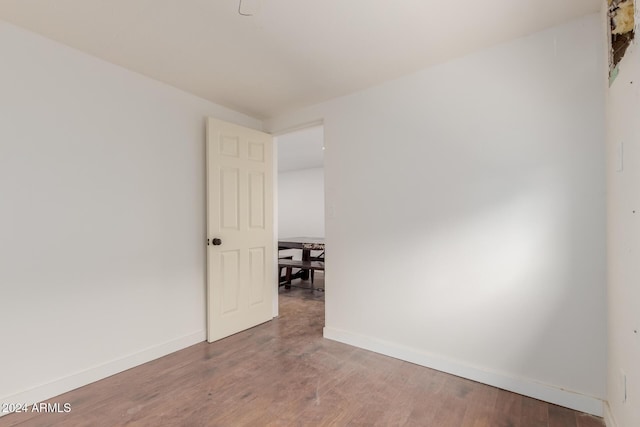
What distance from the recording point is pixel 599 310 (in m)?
1.70

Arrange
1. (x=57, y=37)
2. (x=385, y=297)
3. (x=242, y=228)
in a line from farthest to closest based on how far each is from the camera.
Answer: (x=242, y=228) < (x=385, y=297) < (x=57, y=37)

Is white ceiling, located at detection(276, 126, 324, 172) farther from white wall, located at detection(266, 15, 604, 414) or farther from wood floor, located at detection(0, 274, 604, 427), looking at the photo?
wood floor, located at detection(0, 274, 604, 427)

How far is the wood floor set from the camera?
5.51ft

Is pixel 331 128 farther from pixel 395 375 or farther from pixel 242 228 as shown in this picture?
pixel 395 375

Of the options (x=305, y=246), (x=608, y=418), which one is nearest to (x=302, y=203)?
(x=305, y=246)

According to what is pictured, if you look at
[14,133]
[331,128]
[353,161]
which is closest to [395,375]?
[353,161]

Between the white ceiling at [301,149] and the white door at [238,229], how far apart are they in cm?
67

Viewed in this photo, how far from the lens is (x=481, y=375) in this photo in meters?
2.06

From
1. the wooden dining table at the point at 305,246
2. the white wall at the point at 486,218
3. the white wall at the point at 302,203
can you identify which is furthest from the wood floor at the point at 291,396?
the white wall at the point at 302,203

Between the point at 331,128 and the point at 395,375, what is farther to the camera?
the point at 331,128

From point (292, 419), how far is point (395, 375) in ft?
2.84

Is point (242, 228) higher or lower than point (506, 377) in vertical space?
higher

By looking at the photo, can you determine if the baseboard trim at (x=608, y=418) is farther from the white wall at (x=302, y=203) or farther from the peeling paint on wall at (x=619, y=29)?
the white wall at (x=302, y=203)

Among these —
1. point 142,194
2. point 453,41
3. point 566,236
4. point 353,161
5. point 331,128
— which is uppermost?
point 453,41
